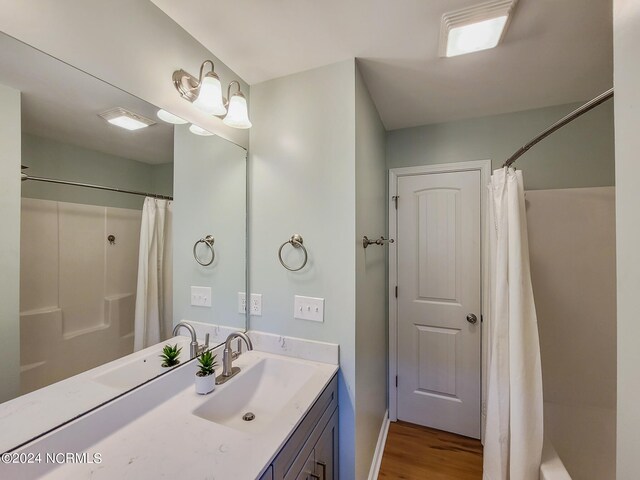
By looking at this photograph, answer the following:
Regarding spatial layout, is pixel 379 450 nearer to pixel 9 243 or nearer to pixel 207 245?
pixel 207 245

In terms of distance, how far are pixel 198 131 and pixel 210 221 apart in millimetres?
449

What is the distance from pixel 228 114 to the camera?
1.29 meters

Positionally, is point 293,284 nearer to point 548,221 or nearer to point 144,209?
point 144,209

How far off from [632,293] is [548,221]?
141 cm

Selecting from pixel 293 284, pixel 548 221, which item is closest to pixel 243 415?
pixel 293 284

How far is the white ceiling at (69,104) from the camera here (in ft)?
2.39

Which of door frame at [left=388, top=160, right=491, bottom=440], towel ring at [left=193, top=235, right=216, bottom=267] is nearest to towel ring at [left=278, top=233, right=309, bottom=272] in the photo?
towel ring at [left=193, top=235, right=216, bottom=267]

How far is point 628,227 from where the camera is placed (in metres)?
0.51

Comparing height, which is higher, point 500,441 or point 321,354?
point 321,354

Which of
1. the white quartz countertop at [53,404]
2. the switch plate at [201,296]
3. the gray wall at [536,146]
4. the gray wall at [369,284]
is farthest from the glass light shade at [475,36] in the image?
the white quartz countertop at [53,404]

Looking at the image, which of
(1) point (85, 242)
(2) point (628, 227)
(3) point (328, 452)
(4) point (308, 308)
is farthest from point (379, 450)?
(1) point (85, 242)

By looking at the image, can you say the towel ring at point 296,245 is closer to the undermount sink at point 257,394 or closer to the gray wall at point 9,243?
the undermount sink at point 257,394

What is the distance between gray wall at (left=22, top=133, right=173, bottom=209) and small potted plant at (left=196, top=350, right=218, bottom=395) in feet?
2.26

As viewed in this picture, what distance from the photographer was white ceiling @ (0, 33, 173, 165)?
728 millimetres
